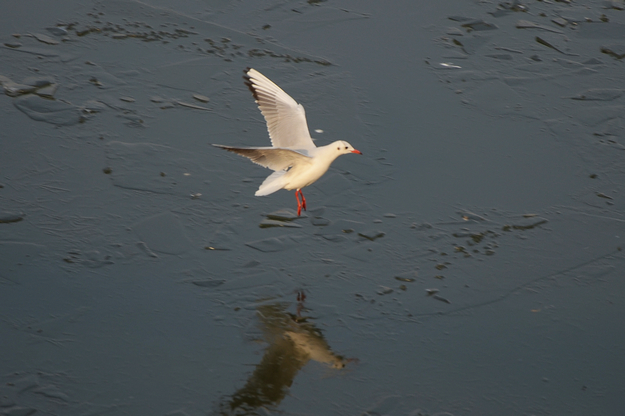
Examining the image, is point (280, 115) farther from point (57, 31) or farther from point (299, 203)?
point (57, 31)

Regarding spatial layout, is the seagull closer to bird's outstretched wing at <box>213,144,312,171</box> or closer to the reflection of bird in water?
bird's outstretched wing at <box>213,144,312,171</box>

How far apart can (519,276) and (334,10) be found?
439 cm

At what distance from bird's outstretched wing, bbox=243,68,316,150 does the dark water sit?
0.39 metres

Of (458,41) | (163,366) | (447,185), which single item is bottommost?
(163,366)

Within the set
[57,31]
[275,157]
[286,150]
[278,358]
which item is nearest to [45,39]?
[57,31]

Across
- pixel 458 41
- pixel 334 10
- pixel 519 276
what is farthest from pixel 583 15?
pixel 519 276

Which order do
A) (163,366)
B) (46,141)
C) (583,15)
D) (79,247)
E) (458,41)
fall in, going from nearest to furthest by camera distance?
(163,366), (79,247), (46,141), (458,41), (583,15)

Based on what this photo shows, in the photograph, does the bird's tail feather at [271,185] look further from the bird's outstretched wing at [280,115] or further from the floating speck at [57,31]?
the floating speck at [57,31]

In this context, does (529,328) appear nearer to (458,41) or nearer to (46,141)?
(46,141)

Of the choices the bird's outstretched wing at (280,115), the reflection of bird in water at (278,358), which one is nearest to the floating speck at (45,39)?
the bird's outstretched wing at (280,115)

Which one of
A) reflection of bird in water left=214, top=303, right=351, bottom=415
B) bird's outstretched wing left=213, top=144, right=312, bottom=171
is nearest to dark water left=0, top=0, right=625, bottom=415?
reflection of bird in water left=214, top=303, right=351, bottom=415

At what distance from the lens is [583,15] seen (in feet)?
26.8

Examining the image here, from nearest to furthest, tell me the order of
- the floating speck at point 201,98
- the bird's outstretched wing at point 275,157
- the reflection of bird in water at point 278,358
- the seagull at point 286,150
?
1. the reflection of bird in water at point 278,358
2. the bird's outstretched wing at point 275,157
3. the seagull at point 286,150
4. the floating speck at point 201,98

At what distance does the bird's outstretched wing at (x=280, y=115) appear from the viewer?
17.1ft
